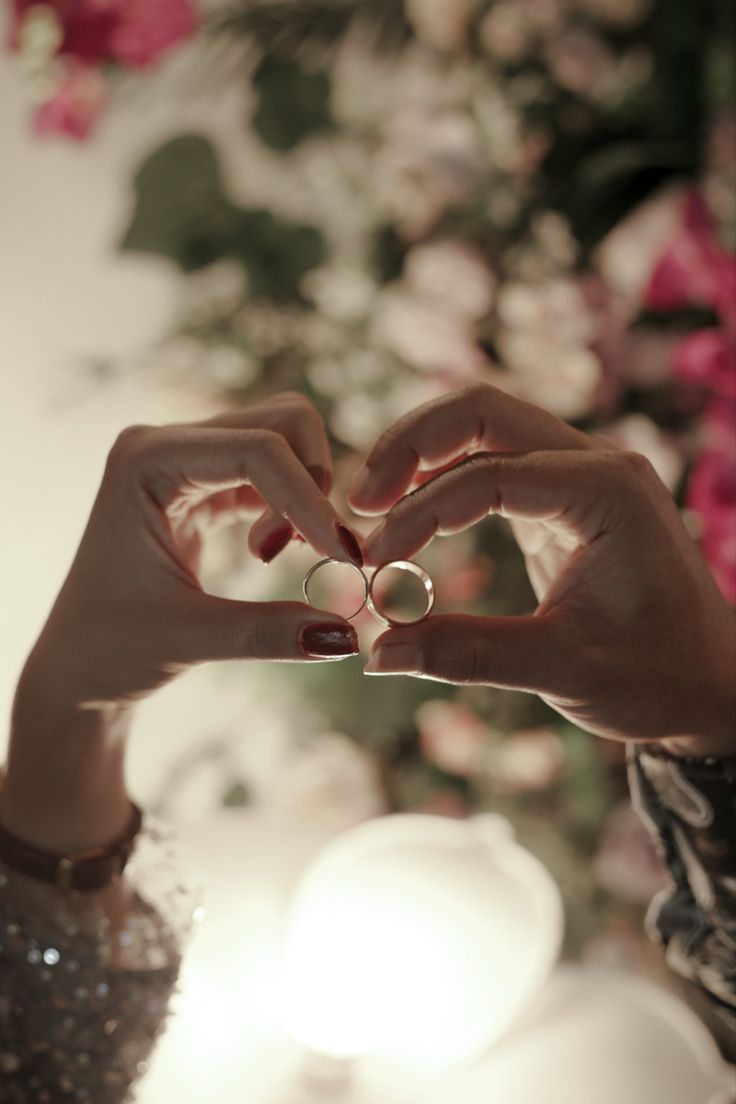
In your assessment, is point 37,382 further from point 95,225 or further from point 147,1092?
point 147,1092

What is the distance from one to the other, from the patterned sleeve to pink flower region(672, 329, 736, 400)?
45 centimetres

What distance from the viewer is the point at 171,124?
1115mm

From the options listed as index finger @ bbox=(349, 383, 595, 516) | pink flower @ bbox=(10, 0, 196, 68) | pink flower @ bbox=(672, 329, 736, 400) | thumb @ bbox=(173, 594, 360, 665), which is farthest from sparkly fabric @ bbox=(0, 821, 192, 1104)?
pink flower @ bbox=(10, 0, 196, 68)

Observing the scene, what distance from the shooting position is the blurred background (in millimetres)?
1033

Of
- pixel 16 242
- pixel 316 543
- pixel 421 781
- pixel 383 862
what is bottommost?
pixel 421 781

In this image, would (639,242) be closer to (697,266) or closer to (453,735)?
(697,266)

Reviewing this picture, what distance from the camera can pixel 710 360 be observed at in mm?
1025

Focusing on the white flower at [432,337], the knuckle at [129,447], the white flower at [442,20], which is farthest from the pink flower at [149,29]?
the knuckle at [129,447]

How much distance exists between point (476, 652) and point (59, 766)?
1.11ft

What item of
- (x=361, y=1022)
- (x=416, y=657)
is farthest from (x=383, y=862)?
(x=416, y=657)

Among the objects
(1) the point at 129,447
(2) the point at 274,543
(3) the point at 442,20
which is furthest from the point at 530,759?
(3) the point at 442,20

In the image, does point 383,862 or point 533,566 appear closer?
point 533,566

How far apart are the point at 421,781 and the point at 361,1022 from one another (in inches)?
14.4

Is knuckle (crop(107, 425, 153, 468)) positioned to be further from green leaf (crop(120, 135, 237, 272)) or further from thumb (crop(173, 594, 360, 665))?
green leaf (crop(120, 135, 237, 272))
